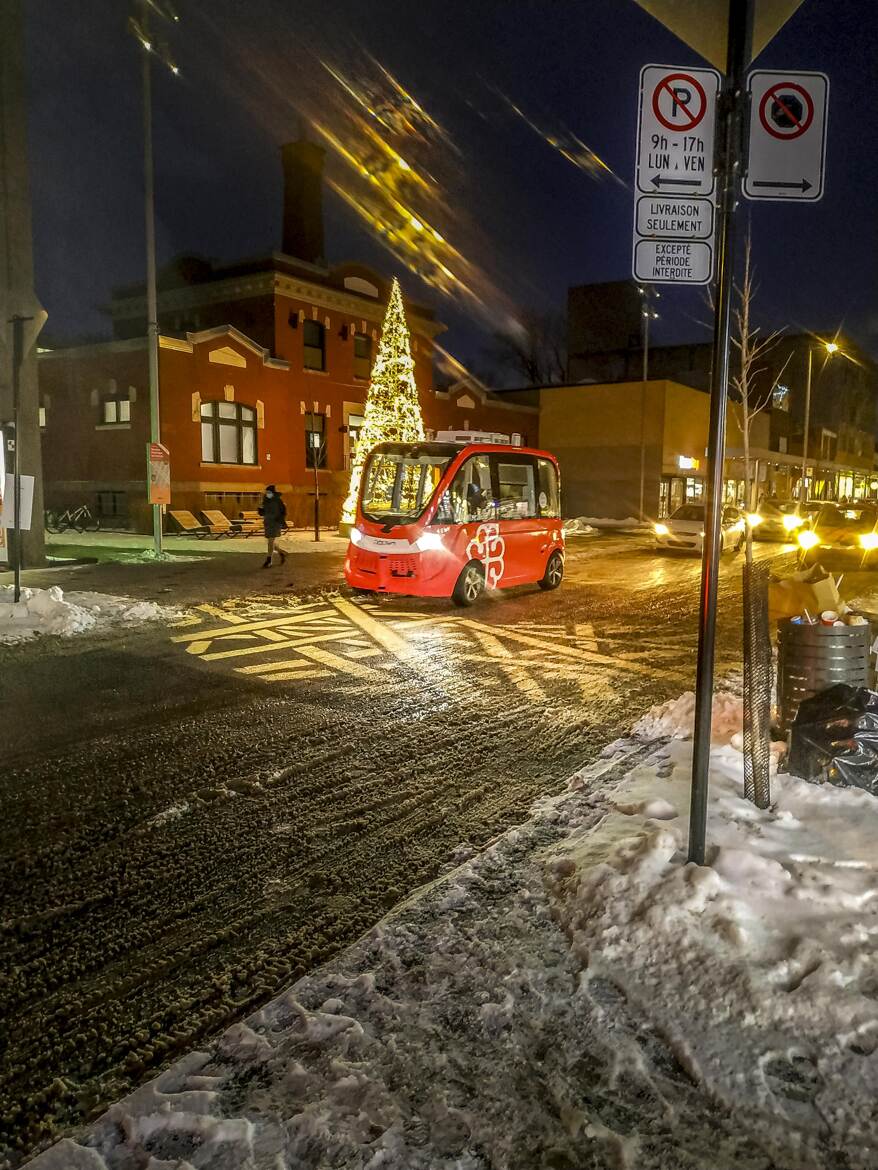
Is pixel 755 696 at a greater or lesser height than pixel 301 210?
lesser

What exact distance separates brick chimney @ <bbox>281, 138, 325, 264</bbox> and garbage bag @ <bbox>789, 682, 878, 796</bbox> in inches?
1378

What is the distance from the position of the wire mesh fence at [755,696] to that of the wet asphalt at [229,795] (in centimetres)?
123

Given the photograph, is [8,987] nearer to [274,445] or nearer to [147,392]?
[147,392]

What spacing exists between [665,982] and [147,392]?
1136 inches

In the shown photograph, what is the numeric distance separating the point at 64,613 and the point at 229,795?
7.13m

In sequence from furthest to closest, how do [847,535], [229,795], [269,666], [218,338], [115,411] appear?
[115,411] → [218,338] → [847,535] → [269,666] → [229,795]

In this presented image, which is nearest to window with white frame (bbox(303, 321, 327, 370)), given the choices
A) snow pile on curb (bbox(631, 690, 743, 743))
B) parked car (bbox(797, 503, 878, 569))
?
parked car (bbox(797, 503, 878, 569))

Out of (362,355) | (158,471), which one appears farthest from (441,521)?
(362,355)

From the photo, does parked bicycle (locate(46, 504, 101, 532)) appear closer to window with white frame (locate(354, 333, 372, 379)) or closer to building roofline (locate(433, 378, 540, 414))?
window with white frame (locate(354, 333, 372, 379))

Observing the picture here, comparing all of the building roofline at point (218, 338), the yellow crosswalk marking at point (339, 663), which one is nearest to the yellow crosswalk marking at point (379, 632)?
the yellow crosswalk marking at point (339, 663)

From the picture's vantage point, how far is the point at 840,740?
4.96 meters

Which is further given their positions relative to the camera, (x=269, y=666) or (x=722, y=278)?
(x=269, y=666)

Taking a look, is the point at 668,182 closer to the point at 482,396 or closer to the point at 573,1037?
the point at 573,1037

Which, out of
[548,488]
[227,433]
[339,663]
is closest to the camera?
[339,663]
